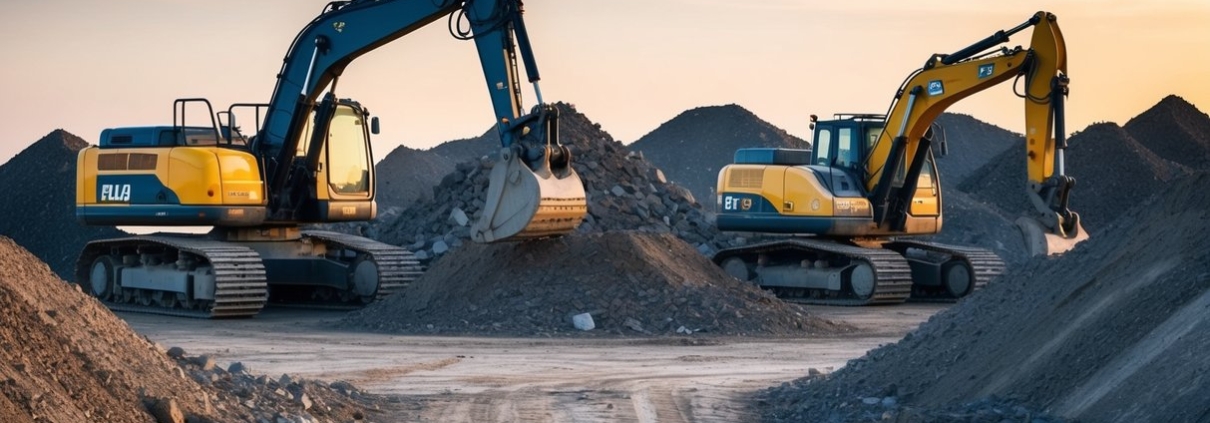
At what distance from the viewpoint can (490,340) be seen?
18078 millimetres

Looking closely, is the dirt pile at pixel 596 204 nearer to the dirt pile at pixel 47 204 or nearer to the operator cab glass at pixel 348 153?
the operator cab glass at pixel 348 153

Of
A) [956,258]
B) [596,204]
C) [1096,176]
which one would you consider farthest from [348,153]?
[1096,176]

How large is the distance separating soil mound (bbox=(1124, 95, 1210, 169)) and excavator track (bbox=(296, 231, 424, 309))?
3261cm

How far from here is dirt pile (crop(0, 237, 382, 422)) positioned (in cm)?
879

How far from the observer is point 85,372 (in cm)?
948

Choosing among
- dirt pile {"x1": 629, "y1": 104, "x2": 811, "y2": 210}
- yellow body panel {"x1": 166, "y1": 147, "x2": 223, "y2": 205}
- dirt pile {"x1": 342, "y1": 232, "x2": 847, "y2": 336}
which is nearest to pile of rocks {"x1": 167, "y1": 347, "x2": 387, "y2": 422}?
dirt pile {"x1": 342, "y1": 232, "x2": 847, "y2": 336}

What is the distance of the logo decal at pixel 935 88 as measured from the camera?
23.1 metres

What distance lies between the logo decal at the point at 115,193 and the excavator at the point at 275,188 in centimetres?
2

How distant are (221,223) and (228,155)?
868mm

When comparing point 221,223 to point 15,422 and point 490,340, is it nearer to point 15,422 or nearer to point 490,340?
point 490,340

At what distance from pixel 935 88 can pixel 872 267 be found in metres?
2.64

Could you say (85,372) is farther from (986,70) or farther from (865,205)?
(865,205)

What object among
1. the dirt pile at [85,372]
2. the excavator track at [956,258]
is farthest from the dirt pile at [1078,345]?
the excavator track at [956,258]

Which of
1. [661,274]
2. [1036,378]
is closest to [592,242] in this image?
[661,274]
